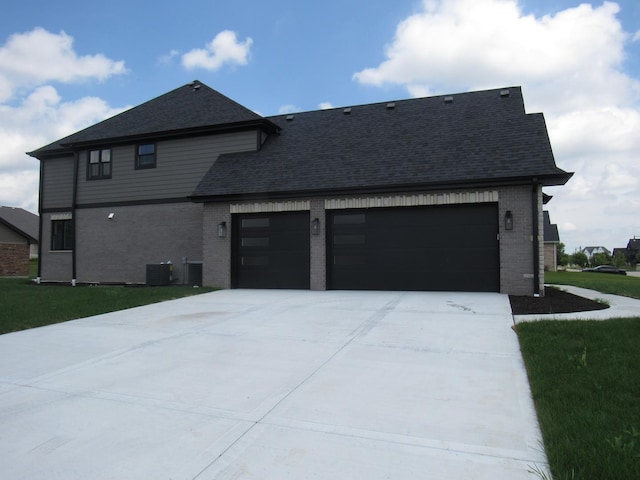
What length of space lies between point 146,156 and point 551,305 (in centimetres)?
1439

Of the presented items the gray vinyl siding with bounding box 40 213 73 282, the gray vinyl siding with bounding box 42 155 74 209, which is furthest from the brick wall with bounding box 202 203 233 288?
the gray vinyl siding with bounding box 42 155 74 209

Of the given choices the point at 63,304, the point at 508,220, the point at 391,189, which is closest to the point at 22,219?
the point at 63,304

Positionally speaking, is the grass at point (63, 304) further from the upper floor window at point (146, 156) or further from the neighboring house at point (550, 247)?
the neighboring house at point (550, 247)

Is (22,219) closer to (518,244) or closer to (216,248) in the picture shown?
(216,248)

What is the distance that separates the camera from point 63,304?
988 cm

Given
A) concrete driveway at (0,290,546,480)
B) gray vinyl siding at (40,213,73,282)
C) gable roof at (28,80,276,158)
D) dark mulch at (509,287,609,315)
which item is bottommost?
concrete driveway at (0,290,546,480)

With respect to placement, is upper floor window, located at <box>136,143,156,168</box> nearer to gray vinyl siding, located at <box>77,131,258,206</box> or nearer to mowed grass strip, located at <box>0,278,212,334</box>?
gray vinyl siding, located at <box>77,131,258,206</box>

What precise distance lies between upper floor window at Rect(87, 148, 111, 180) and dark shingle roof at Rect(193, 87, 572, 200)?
511 cm

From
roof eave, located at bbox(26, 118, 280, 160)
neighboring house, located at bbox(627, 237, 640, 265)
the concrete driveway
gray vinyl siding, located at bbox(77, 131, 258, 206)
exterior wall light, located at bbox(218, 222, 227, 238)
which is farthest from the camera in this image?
neighboring house, located at bbox(627, 237, 640, 265)

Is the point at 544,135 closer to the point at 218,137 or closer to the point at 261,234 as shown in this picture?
the point at 261,234

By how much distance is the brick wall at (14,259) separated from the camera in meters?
28.0

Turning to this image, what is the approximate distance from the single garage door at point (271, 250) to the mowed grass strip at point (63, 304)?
57.0 inches

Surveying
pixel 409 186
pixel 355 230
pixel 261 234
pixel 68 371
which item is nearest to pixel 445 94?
pixel 409 186

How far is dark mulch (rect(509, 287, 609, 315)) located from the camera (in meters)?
8.40
